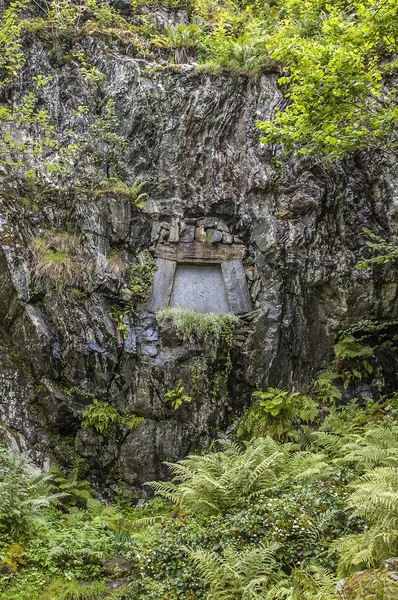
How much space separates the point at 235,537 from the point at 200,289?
5.68 m

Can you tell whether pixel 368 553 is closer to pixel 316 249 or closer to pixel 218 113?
pixel 316 249

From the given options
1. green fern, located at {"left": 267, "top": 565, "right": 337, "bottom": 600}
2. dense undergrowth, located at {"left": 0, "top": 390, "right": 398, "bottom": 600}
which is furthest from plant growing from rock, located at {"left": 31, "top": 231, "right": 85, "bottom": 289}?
green fern, located at {"left": 267, "top": 565, "right": 337, "bottom": 600}

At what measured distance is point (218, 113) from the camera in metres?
9.85

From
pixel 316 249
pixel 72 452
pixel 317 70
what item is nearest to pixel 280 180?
pixel 316 249

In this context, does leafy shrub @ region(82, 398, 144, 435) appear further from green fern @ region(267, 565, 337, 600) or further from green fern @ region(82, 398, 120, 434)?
green fern @ region(267, 565, 337, 600)

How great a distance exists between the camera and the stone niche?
8867mm

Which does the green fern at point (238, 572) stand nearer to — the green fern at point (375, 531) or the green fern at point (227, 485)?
the green fern at point (375, 531)

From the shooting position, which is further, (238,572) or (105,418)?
(105,418)

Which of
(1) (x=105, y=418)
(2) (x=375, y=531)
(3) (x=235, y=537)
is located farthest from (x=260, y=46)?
(2) (x=375, y=531)

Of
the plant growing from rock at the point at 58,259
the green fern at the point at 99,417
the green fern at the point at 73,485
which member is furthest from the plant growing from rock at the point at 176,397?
the plant growing from rock at the point at 58,259

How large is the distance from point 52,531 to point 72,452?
2570mm

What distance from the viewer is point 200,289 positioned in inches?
356

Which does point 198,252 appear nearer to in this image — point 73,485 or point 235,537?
point 73,485

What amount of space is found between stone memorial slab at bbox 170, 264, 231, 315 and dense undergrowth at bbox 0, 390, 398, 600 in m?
3.58
